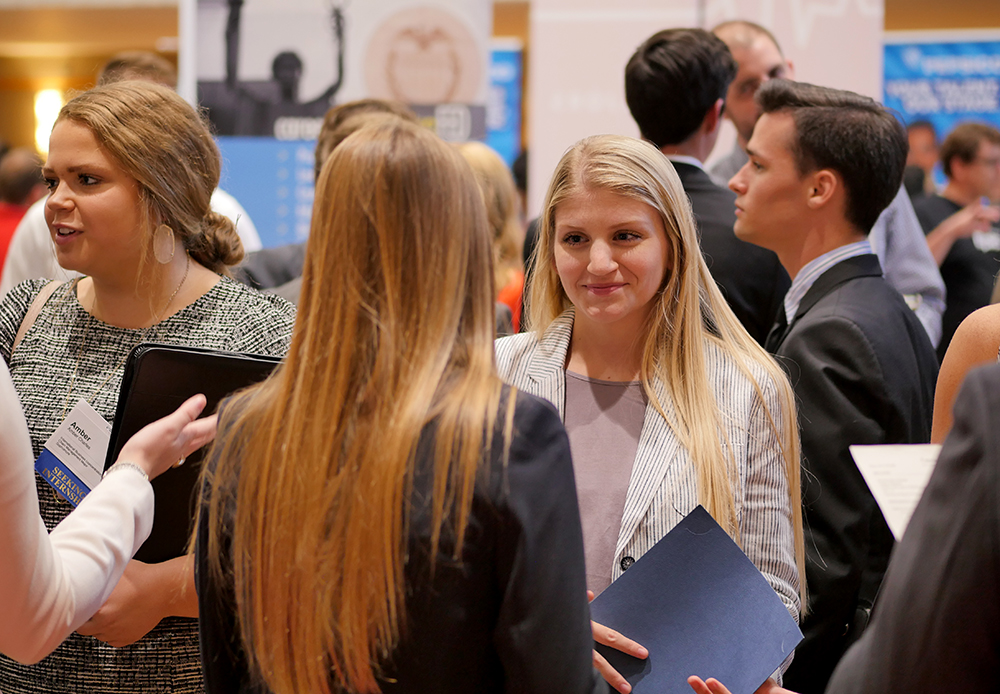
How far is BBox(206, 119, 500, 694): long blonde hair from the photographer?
1.12 metres

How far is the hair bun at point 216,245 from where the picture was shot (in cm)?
205

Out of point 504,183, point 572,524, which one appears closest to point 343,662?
point 572,524

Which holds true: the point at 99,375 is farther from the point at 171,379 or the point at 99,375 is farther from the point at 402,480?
the point at 402,480

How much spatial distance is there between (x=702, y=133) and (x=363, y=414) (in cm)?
196

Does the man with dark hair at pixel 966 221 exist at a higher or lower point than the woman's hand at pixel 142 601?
higher

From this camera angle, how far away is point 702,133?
2844 mm

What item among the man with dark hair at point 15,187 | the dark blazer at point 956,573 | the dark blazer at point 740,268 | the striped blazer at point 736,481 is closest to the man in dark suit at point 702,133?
the dark blazer at point 740,268

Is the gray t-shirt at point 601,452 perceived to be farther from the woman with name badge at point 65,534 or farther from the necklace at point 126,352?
the necklace at point 126,352

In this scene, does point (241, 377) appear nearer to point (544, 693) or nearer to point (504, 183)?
point (544, 693)

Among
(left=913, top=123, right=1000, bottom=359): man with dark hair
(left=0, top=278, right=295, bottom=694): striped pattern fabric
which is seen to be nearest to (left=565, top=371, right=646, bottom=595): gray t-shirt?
(left=0, top=278, right=295, bottom=694): striped pattern fabric

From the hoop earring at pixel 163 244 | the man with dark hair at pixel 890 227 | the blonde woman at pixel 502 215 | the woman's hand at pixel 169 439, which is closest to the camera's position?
the woman's hand at pixel 169 439

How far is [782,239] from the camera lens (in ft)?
8.20

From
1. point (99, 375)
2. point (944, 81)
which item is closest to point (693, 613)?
point (99, 375)

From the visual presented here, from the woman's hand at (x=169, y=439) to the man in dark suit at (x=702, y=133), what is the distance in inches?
58.4
